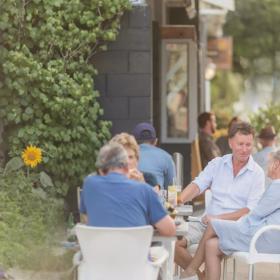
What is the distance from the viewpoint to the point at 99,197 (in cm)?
668

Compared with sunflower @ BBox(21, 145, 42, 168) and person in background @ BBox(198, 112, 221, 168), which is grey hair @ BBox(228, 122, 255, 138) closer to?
sunflower @ BBox(21, 145, 42, 168)

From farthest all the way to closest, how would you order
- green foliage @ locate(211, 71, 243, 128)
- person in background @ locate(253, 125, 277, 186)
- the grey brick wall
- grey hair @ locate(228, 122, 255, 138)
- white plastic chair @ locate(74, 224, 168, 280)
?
green foliage @ locate(211, 71, 243, 128), person in background @ locate(253, 125, 277, 186), the grey brick wall, grey hair @ locate(228, 122, 255, 138), white plastic chair @ locate(74, 224, 168, 280)

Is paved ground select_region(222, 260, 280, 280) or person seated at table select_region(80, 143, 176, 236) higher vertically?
person seated at table select_region(80, 143, 176, 236)

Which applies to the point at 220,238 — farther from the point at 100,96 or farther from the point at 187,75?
the point at 187,75

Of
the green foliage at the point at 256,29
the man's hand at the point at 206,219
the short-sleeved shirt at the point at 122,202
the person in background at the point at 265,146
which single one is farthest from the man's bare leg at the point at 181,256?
the green foliage at the point at 256,29

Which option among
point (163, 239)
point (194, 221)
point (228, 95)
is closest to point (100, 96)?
point (194, 221)

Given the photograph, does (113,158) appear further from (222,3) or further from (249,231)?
(222,3)

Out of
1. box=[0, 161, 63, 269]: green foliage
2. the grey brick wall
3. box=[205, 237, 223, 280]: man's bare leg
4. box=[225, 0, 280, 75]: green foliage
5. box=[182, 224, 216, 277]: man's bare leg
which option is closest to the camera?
box=[205, 237, 223, 280]: man's bare leg

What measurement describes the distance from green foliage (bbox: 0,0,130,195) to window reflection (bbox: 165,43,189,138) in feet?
16.8

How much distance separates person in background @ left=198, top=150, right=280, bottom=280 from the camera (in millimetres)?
7785

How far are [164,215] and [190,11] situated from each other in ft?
26.8

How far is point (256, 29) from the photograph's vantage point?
121ft

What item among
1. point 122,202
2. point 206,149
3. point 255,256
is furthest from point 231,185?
point 206,149

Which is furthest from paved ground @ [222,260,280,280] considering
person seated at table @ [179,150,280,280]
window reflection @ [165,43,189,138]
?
window reflection @ [165,43,189,138]
